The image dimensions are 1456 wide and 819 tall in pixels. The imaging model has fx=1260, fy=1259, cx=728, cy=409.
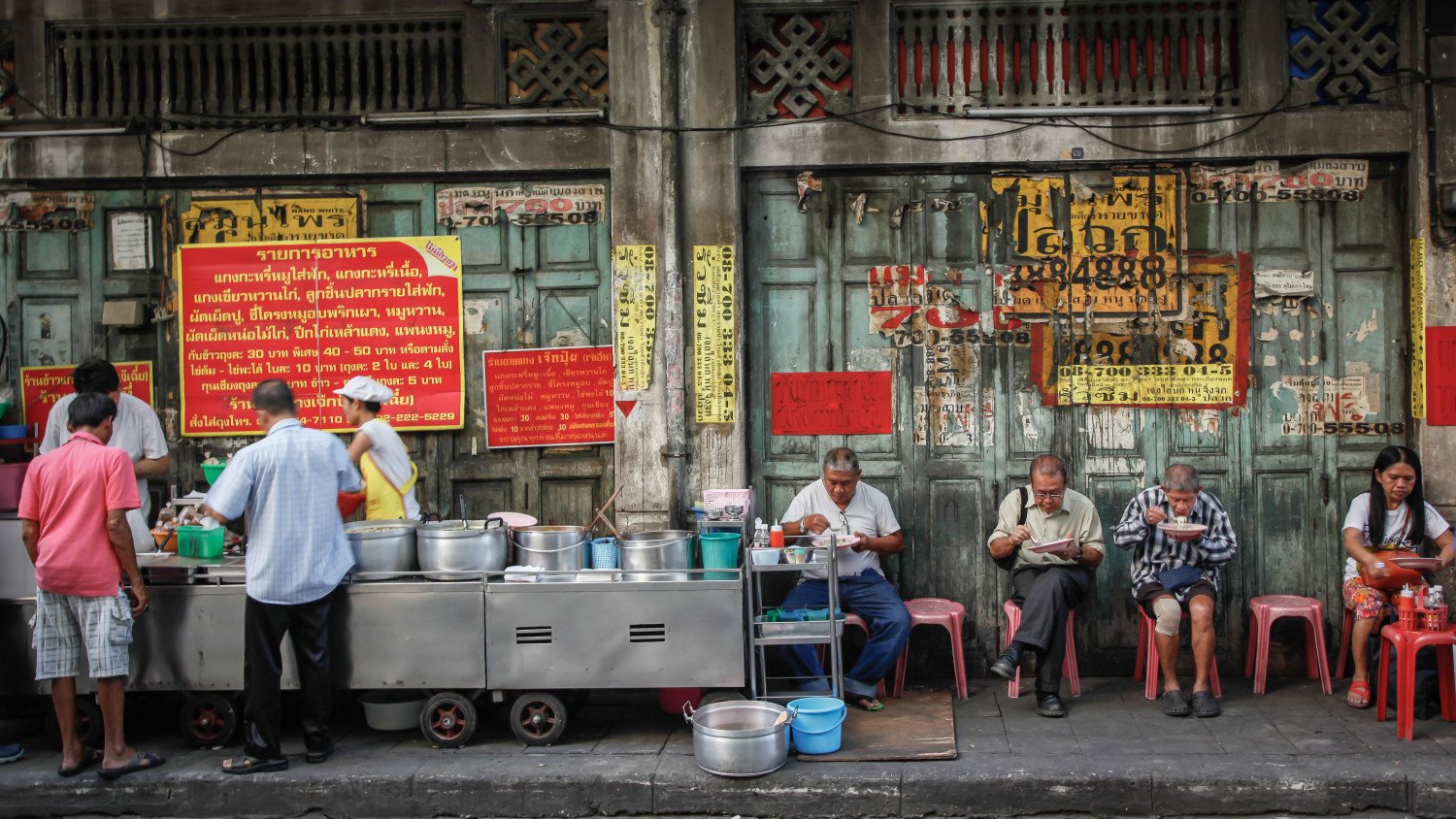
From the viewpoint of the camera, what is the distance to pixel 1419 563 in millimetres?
6633

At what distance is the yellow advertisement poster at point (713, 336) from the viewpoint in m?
7.61

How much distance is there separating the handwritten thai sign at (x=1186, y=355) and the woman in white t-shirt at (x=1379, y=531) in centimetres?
99

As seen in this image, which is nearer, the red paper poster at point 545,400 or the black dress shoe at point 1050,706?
the black dress shoe at point 1050,706

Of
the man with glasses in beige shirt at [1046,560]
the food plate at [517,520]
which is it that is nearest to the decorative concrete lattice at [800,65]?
the man with glasses in beige shirt at [1046,560]

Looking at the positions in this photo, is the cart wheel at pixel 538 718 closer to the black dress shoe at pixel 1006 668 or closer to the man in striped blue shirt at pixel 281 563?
the man in striped blue shirt at pixel 281 563

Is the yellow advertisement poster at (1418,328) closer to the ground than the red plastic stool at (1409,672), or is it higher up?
higher up

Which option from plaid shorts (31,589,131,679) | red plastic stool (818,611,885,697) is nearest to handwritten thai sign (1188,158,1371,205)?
red plastic stool (818,611,885,697)

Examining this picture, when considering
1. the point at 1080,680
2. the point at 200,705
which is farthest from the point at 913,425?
the point at 200,705

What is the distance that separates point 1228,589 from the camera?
766 centimetres

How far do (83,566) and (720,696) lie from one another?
316cm

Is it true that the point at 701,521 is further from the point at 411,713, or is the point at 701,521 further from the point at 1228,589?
the point at 1228,589

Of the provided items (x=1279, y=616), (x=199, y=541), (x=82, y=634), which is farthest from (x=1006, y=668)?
(x=82, y=634)

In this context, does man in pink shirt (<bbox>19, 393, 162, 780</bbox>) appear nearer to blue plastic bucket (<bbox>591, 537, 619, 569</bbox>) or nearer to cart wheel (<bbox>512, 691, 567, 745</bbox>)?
cart wheel (<bbox>512, 691, 567, 745</bbox>)

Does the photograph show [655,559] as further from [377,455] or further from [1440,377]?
[1440,377]
